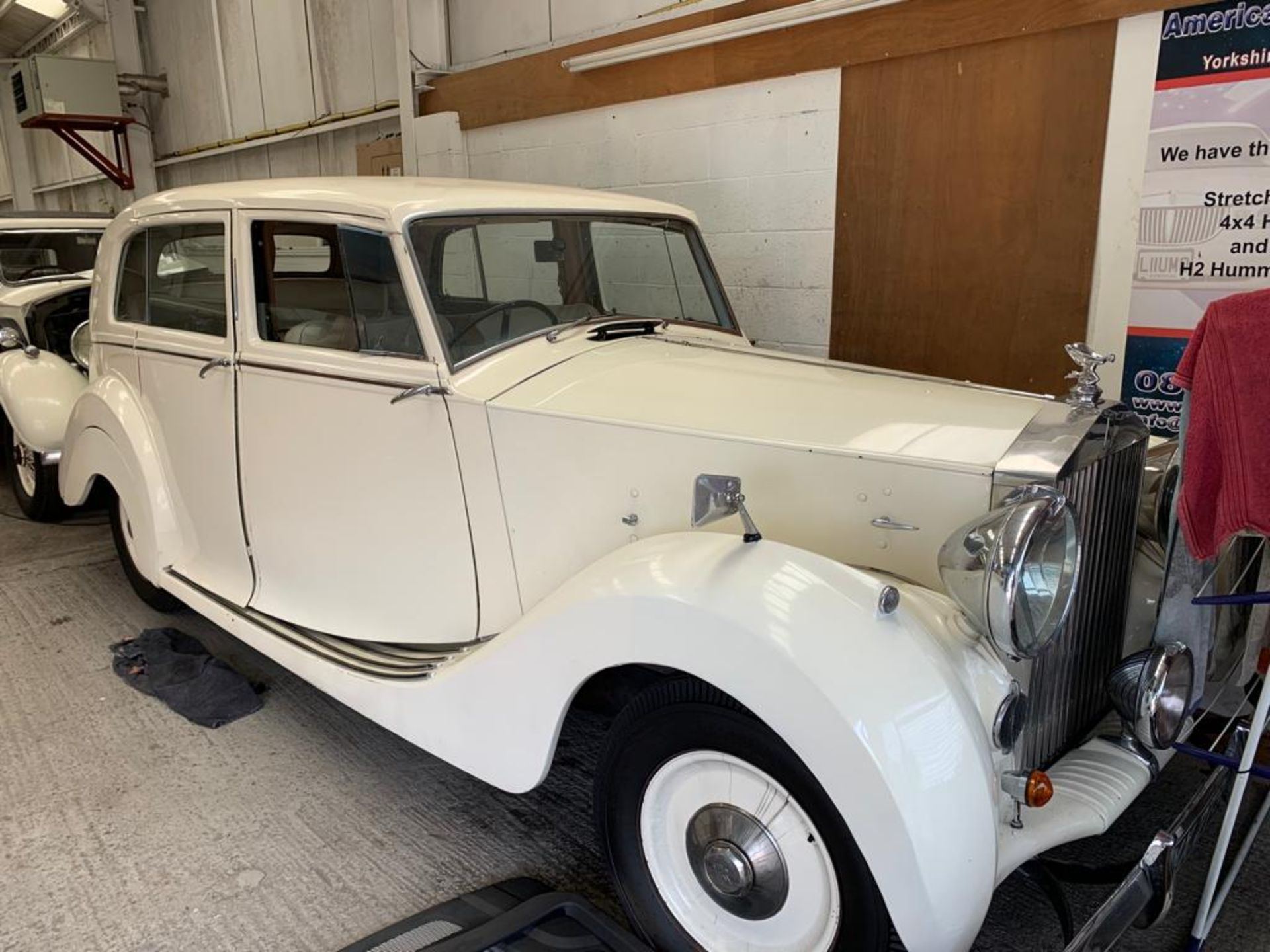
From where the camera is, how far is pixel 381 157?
6195mm

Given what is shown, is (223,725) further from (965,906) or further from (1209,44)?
(1209,44)

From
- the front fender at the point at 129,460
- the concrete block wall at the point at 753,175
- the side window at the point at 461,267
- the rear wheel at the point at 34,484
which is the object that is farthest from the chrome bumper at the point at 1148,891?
the rear wheel at the point at 34,484

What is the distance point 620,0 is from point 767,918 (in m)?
4.40

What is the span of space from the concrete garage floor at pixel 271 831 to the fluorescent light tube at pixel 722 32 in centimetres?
286

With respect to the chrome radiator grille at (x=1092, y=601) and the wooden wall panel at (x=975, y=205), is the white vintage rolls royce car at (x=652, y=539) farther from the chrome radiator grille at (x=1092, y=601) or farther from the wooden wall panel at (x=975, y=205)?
the wooden wall panel at (x=975, y=205)

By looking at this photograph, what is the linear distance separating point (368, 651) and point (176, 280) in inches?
59.9

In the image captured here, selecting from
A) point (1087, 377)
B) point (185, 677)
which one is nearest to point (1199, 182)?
point (1087, 377)

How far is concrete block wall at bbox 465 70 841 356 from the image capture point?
3.84 meters

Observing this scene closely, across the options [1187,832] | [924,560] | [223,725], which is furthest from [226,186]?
[1187,832]

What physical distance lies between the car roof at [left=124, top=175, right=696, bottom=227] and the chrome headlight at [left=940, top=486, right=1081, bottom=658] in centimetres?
158

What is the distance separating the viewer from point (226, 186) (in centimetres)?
283

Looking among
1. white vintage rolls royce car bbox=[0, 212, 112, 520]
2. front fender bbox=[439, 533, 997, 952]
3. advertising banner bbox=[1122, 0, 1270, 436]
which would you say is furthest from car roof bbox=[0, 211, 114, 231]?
advertising banner bbox=[1122, 0, 1270, 436]

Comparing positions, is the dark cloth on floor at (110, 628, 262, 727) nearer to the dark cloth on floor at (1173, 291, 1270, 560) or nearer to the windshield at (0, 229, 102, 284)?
the dark cloth on floor at (1173, 291, 1270, 560)

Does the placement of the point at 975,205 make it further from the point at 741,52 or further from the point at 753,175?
the point at 741,52
